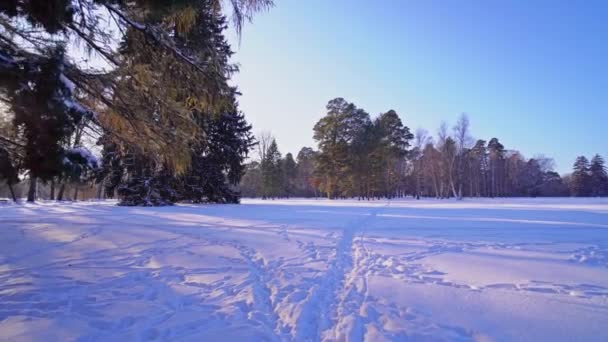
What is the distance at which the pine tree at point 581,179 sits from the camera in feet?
175

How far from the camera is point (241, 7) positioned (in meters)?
3.99

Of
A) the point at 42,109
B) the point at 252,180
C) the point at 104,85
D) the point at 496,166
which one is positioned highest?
the point at 496,166

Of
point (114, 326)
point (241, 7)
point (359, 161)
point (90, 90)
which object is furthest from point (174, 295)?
point (359, 161)

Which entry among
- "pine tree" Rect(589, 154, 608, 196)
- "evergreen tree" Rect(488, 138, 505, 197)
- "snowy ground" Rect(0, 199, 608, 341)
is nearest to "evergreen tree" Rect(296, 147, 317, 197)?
"evergreen tree" Rect(488, 138, 505, 197)

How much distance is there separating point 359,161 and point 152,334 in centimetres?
3723

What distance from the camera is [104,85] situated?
4.18 metres

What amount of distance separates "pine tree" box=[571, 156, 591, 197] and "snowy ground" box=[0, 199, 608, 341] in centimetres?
6311

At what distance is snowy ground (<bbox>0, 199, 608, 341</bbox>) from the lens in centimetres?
261

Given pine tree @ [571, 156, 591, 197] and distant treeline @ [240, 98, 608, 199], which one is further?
pine tree @ [571, 156, 591, 197]

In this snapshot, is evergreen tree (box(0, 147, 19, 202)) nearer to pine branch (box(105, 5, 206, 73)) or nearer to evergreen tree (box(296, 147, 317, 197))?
pine branch (box(105, 5, 206, 73))

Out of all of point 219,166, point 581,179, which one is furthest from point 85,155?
point 581,179

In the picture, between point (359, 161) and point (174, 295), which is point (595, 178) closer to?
point (359, 161)

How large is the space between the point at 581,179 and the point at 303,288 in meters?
69.2

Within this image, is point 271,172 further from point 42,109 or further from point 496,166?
point 42,109
